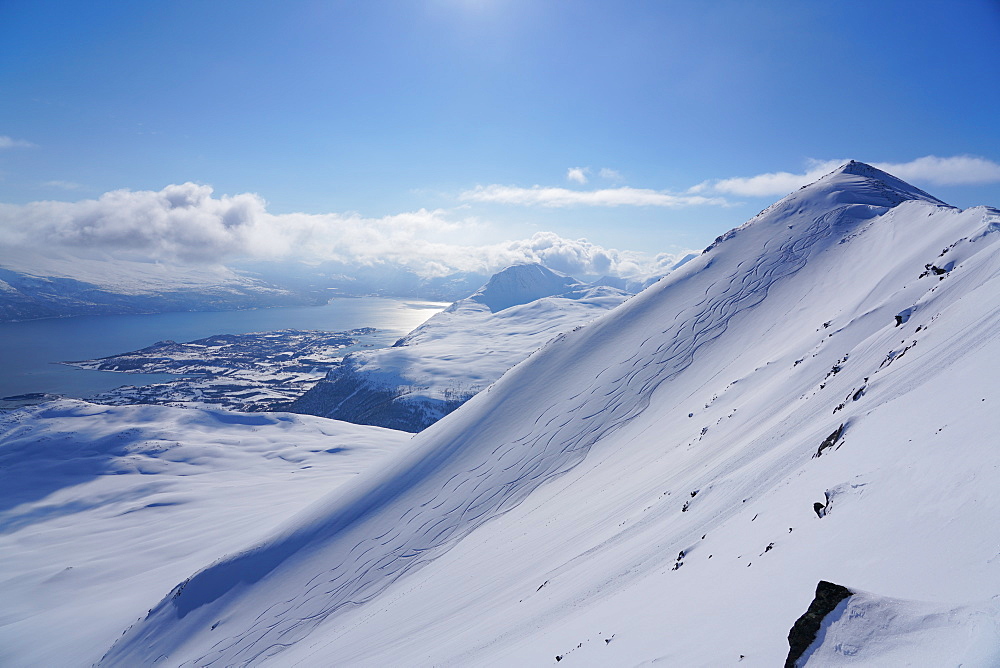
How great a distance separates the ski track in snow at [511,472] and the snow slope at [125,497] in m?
15.6

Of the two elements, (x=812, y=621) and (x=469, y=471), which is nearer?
(x=812, y=621)

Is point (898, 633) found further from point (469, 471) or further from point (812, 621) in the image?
point (469, 471)

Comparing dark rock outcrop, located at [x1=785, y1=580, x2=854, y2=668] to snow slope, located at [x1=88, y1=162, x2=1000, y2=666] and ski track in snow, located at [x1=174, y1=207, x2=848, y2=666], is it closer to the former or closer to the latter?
snow slope, located at [x1=88, y1=162, x2=1000, y2=666]

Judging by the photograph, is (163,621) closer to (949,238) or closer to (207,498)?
(207,498)

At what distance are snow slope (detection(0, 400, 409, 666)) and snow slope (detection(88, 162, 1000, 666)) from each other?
987 cm

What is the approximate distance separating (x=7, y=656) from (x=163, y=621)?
516 inches

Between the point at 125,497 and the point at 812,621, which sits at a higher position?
the point at 125,497

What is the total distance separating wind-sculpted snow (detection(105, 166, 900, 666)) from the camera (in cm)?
2431

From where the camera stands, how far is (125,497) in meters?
58.7

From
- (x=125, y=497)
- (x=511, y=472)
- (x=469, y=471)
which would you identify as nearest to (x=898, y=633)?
(x=511, y=472)

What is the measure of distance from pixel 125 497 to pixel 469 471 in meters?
56.0

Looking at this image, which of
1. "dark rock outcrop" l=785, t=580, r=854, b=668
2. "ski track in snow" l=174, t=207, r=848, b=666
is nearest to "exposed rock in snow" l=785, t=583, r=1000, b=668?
"dark rock outcrop" l=785, t=580, r=854, b=668

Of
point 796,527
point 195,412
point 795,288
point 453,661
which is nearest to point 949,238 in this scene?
point 795,288

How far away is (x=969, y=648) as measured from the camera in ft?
13.5
